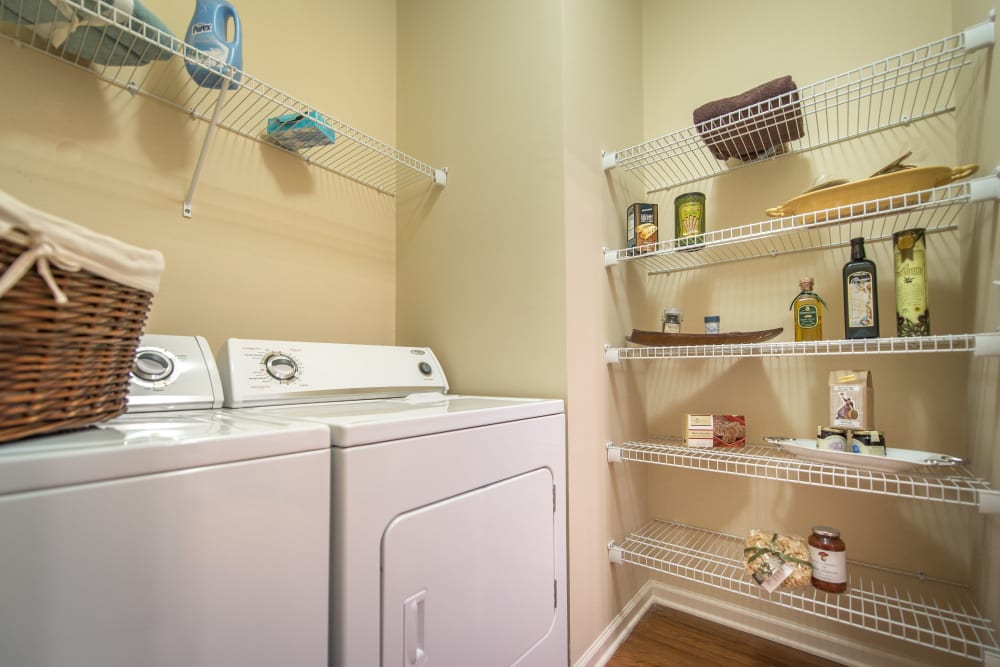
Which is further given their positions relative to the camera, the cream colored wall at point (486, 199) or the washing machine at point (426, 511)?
the cream colored wall at point (486, 199)

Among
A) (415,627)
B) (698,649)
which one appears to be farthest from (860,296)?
(415,627)

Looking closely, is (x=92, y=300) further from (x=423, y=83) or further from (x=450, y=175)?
(x=423, y=83)

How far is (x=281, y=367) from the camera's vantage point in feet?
3.96

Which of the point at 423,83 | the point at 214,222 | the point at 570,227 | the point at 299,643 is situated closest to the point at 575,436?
the point at 570,227

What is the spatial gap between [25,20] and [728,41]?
7.27 feet

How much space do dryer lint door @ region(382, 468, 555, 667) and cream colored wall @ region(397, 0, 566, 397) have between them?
0.44 m

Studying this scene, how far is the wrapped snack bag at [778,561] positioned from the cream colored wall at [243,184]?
5.04 ft

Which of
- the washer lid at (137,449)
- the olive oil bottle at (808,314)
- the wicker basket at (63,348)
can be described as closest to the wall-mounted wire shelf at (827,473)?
the olive oil bottle at (808,314)

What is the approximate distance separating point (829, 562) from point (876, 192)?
1049 millimetres

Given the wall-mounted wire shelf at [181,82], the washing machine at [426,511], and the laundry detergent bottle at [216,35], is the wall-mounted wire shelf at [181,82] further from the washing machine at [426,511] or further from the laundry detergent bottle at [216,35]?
the washing machine at [426,511]

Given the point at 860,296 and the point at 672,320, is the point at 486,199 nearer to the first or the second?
the point at 672,320

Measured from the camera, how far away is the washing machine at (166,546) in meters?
0.46

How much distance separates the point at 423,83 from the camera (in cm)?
184

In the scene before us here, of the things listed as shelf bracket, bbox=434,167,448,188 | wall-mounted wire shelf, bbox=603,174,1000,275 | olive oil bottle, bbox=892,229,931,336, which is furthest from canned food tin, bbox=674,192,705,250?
shelf bracket, bbox=434,167,448,188
